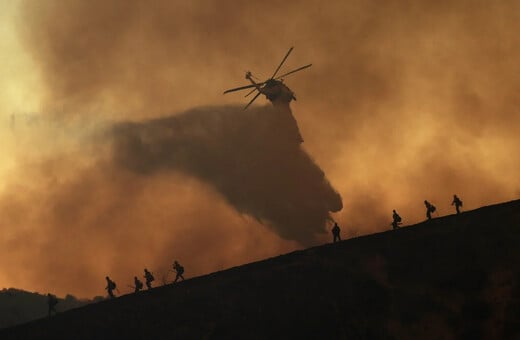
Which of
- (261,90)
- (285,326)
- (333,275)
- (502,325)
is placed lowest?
(502,325)

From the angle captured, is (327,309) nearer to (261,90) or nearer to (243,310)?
(243,310)

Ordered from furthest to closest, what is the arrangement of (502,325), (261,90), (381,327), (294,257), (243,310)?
(261,90), (294,257), (243,310), (381,327), (502,325)

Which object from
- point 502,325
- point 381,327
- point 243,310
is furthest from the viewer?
point 243,310

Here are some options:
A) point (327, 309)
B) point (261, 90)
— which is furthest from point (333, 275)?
point (261, 90)

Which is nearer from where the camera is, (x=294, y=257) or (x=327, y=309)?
(x=327, y=309)

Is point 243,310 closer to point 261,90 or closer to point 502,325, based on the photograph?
point 502,325

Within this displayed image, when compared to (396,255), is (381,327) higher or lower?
lower

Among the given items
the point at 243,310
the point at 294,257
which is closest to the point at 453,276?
the point at 294,257
